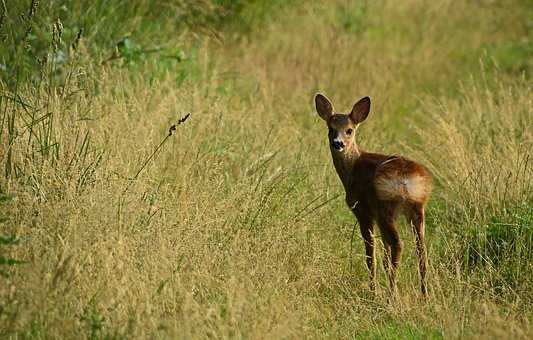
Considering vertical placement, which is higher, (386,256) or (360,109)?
(360,109)

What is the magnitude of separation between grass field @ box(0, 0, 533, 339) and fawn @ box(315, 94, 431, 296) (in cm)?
18

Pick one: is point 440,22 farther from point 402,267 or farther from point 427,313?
point 427,313

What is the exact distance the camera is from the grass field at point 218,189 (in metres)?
4.78

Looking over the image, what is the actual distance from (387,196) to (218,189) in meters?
1.12

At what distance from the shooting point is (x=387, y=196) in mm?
5551

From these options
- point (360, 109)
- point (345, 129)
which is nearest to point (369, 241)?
point (345, 129)

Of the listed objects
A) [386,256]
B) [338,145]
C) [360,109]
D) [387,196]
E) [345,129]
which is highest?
[360,109]

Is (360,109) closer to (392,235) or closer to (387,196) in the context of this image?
(387,196)

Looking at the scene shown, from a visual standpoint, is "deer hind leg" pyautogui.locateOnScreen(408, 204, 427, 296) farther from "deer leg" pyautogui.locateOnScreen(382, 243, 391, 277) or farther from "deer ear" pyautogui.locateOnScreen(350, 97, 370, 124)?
"deer ear" pyautogui.locateOnScreen(350, 97, 370, 124)

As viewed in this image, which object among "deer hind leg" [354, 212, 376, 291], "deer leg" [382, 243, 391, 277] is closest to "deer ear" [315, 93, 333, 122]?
"deer hind leg" [354, 212, 376, 291]

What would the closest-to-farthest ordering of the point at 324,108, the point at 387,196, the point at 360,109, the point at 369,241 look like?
the point at 387,196 < the point at 369,241 < the point at 360,109 < the point at 324,108

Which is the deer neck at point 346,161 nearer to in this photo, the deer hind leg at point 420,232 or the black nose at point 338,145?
the black nose at point 338,145

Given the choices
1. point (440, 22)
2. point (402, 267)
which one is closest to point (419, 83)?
point (440, 22)

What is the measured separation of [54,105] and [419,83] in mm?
4834
